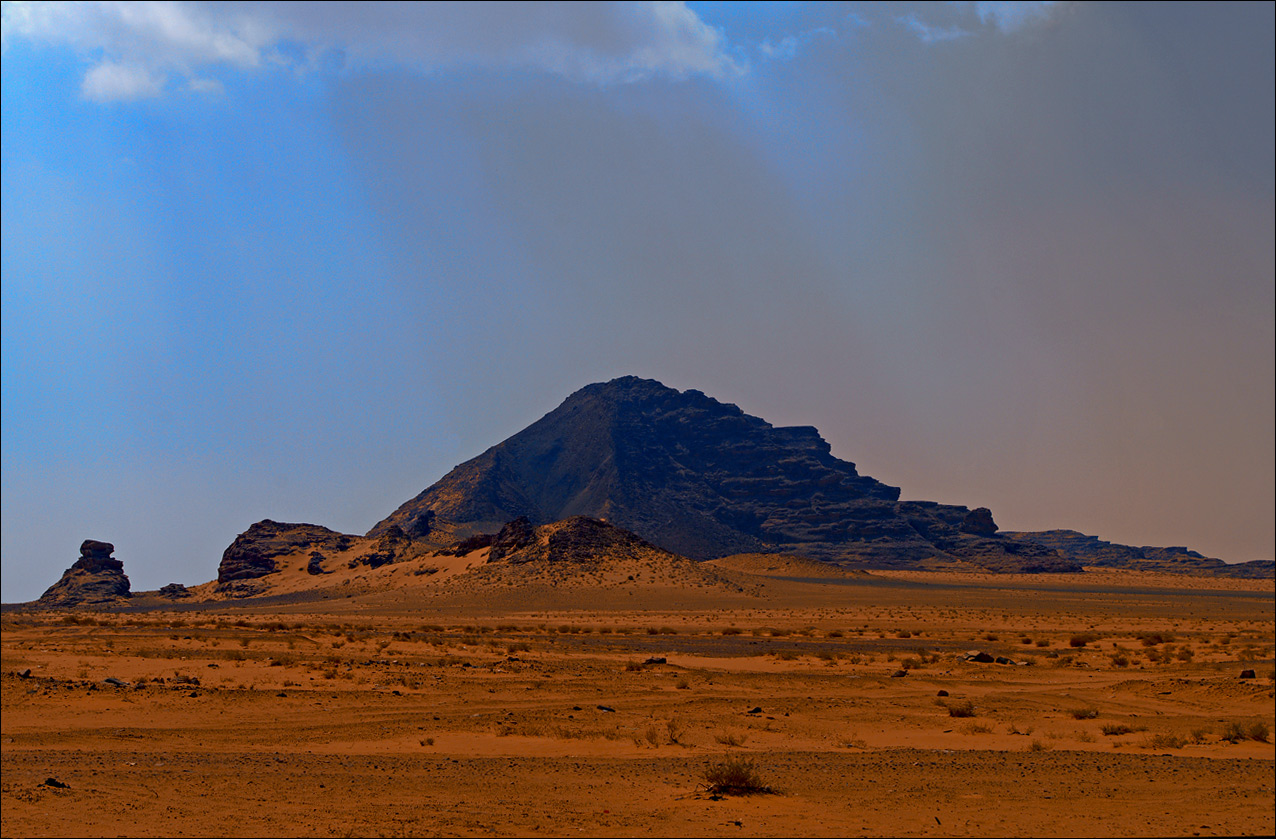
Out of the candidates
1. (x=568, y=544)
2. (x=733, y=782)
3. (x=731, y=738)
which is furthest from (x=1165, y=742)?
(x=568, y=544)

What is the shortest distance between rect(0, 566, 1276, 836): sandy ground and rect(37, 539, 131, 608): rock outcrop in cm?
9874

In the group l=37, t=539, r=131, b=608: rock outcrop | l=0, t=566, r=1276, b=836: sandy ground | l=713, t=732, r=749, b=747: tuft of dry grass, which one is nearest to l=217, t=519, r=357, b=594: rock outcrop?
l=37, t=539, r=131, b=608: rock outcrop

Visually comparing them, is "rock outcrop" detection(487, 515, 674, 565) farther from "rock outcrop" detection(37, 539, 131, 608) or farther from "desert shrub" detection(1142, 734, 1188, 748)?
"desert shrub" detection(1142, 734, 1188, 748)

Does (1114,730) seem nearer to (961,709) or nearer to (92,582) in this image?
(961,709)

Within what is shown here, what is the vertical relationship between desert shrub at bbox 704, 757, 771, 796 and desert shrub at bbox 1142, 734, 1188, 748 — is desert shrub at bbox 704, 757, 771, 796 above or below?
above

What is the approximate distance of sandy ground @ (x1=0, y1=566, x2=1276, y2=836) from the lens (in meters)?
13.1

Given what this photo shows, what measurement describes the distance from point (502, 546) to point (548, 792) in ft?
335

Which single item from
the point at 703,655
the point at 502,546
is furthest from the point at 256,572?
the point at 703,655

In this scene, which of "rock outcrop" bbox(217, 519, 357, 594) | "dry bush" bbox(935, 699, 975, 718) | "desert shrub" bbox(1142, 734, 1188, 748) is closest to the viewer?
"desert shrub" bbox(1142, 734, 1188, 748)

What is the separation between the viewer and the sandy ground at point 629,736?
43.1ft

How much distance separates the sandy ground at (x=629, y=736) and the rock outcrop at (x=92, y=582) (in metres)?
98.7

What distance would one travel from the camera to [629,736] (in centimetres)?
1956

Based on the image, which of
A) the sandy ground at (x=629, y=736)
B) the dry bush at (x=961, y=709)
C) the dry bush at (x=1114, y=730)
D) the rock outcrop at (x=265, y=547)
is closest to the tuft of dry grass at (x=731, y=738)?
the sandy ground at (x=629, y=736)

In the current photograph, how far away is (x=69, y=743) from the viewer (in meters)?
19.9
